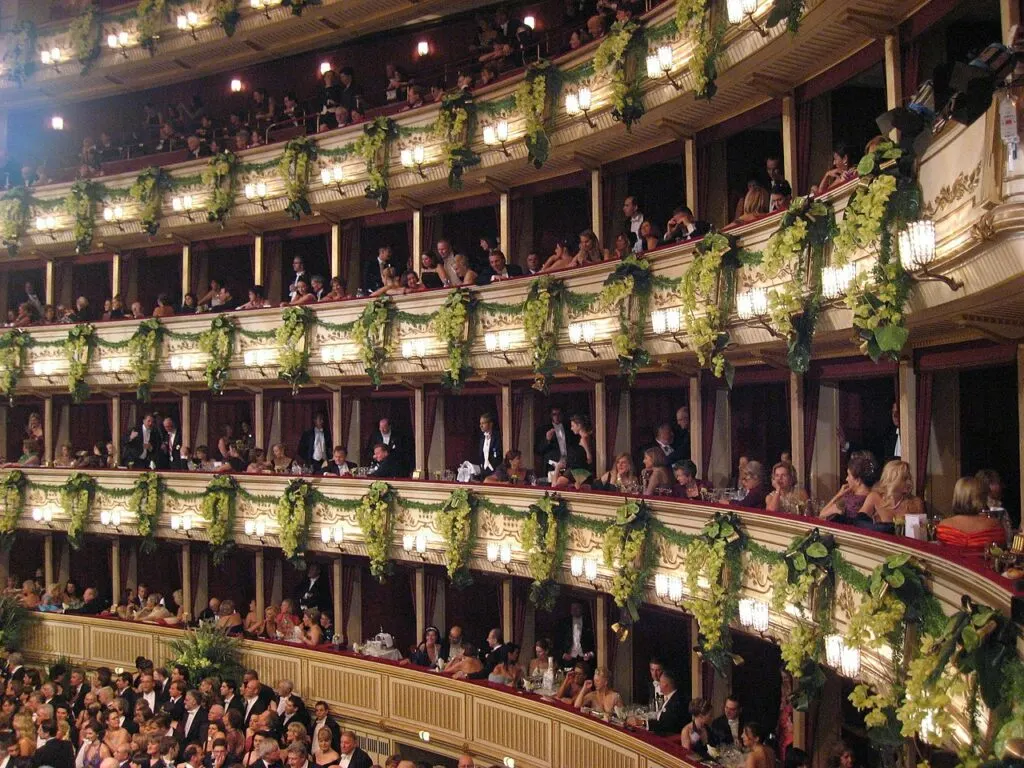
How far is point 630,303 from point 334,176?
8626 mm

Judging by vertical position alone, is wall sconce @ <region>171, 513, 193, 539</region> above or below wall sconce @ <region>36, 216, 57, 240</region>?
below

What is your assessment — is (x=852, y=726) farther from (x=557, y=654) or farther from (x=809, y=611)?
(x=557, y=654)

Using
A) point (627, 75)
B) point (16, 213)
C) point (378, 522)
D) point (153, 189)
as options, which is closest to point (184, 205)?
point (153, 189)

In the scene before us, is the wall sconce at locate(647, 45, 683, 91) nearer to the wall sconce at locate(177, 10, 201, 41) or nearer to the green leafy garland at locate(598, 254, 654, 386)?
the green leafy garland at locate(598, 254, 654, 386)

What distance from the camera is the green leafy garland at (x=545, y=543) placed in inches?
626

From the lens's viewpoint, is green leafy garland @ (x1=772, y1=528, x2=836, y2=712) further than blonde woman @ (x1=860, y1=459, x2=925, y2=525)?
Yes

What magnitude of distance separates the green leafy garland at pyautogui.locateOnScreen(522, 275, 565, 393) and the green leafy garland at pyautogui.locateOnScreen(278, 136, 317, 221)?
280 inches

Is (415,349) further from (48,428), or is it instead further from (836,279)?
(48,428)

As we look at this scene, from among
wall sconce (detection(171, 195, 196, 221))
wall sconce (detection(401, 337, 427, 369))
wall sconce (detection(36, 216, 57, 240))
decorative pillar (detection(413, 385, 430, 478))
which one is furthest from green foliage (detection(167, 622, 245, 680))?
wall sconce (detection(36, 216, 57, 240))

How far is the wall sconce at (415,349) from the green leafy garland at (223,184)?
6.42 meters

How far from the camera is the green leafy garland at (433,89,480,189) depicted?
61.3 feet

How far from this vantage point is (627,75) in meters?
15.5

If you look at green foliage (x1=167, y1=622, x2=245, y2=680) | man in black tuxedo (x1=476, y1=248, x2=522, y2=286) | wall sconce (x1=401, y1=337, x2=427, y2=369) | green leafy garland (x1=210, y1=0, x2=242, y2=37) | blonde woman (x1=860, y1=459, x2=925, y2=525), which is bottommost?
green foliage (x1=167, y1=622, x2=245, y2=680)

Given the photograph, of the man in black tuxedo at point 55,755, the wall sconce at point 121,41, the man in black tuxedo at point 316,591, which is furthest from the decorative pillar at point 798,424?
the wall sconce at point 121,41
